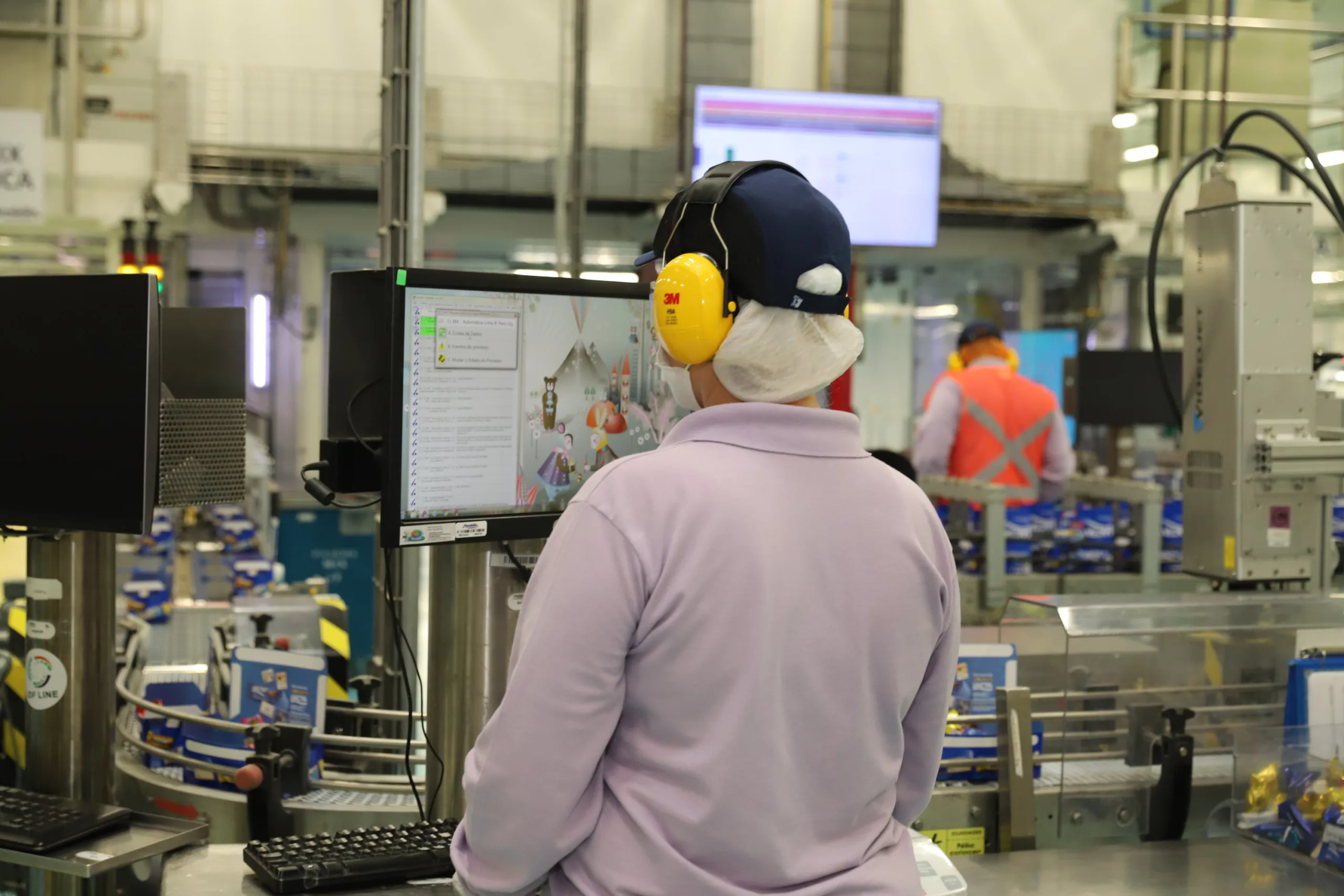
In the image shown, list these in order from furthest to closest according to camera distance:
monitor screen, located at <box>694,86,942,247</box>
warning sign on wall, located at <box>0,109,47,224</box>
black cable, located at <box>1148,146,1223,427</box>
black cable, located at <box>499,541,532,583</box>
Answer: monitor screen, located at <box>694,86,942,247</box> → warning sign on wall, located at <box>0,109,47,224</box> → black cable, located at <box>1148,146,1223,427</box> → black cable, located at <box>499,541,532,583</box>

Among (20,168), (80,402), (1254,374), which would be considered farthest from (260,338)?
(1254,374)

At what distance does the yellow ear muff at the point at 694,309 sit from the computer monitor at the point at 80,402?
34.1 inches

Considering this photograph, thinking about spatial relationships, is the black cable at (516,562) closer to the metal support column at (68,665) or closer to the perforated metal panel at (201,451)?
the perforated metal panel at (201,451)

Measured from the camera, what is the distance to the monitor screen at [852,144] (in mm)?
6234

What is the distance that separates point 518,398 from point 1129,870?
1138mm

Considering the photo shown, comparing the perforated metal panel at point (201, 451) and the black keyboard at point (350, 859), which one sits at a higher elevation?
the perforated metal panel at point (201, 451)

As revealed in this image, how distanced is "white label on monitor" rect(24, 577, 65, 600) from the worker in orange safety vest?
4.10m

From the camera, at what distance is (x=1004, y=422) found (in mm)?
5375

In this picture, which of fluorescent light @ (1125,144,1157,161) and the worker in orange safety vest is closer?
the worker in orange safety vest

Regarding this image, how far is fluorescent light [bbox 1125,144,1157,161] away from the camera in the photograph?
28.6 ft

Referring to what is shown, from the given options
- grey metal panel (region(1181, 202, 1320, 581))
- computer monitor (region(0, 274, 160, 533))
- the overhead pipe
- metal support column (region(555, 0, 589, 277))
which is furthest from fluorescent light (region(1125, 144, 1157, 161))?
computer monitor (region(0, 274, 160, 533))

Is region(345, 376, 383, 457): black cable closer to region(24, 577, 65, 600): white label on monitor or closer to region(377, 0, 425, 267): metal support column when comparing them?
region(24, 577, 65, 600): white label on monitor

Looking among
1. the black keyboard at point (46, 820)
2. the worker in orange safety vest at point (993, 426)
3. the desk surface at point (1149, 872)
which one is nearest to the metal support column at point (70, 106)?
the worker in orange safety vest at point (993, 426)

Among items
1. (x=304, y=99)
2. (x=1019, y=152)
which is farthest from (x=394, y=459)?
(x=1019, y=152)
